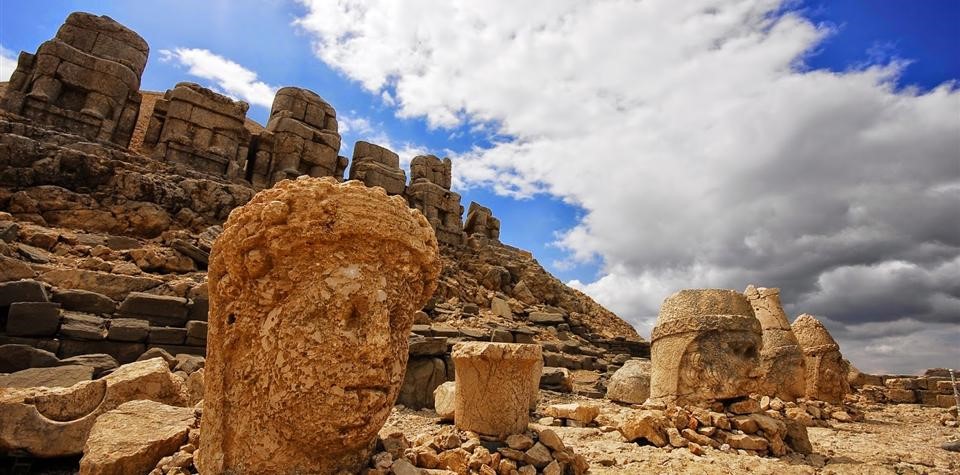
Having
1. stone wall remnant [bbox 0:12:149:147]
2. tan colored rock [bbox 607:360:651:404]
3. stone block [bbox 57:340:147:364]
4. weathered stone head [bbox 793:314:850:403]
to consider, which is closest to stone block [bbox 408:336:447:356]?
tan colored rock [bbox 607:360:651:404]

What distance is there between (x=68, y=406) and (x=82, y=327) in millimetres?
3979

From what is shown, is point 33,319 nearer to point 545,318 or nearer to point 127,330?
point 127,330

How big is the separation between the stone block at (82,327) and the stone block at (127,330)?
113mm

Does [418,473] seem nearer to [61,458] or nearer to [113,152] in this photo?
[61,458]

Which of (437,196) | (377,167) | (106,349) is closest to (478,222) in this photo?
(437,196)

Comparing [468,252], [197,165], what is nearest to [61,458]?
[197,165]

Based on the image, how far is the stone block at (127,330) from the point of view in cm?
625

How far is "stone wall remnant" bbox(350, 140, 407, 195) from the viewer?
18469 millimetres

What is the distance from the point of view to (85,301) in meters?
6.66

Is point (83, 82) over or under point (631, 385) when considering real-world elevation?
over

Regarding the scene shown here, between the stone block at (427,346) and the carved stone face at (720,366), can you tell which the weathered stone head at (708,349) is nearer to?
the carved stone face at (720,366)

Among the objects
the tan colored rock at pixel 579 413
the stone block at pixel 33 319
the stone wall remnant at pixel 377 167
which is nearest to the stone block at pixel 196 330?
the stone block at pixel 33 319

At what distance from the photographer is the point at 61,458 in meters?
2.93

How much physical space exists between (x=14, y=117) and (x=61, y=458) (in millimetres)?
14273
